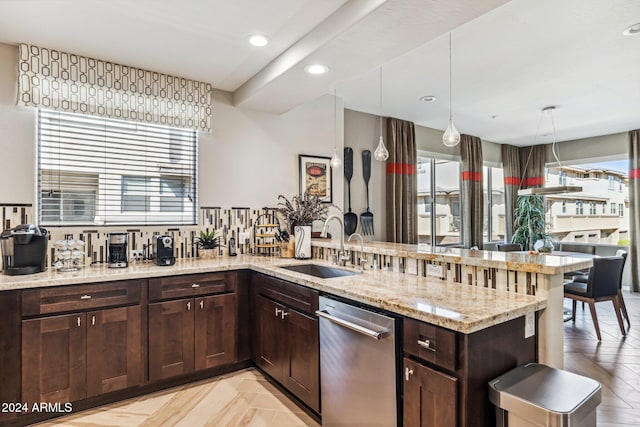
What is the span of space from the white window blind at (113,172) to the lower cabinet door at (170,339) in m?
0.97

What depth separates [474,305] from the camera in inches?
64.4

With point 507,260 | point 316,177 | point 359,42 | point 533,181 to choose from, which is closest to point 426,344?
point 507,260

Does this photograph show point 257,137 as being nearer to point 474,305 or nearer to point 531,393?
point 474,305

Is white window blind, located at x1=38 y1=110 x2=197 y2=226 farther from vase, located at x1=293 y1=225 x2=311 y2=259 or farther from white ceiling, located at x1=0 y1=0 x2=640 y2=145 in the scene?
vase, located at x1=293 y1=225 x2=311 y2=259

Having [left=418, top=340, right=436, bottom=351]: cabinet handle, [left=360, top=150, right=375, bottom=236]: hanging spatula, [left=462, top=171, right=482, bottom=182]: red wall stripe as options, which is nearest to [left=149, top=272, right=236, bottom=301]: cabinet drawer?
[left=418, top=340, right=436, bottom=351]: cabinet handle

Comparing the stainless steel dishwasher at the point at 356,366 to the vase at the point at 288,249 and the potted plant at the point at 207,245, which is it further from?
the potted plant at the point at 207,245

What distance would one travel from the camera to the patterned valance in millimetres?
2697

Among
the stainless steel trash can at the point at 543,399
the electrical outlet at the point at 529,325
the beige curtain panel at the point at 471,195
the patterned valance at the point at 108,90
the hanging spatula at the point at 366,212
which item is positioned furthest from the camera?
the beige curtain panel at the point at 471,195

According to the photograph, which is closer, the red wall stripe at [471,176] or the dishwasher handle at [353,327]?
the dishwasher handle at [353,327]

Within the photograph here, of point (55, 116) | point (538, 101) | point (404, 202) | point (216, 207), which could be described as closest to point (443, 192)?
point (404, 202)

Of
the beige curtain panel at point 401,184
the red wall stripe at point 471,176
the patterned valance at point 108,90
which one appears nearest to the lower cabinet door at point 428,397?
the patterned valance at point 108,90

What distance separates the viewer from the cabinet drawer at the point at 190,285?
2629 mm

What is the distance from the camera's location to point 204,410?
2.43 meters

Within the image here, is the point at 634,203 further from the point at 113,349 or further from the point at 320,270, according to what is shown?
the point at 113,349
